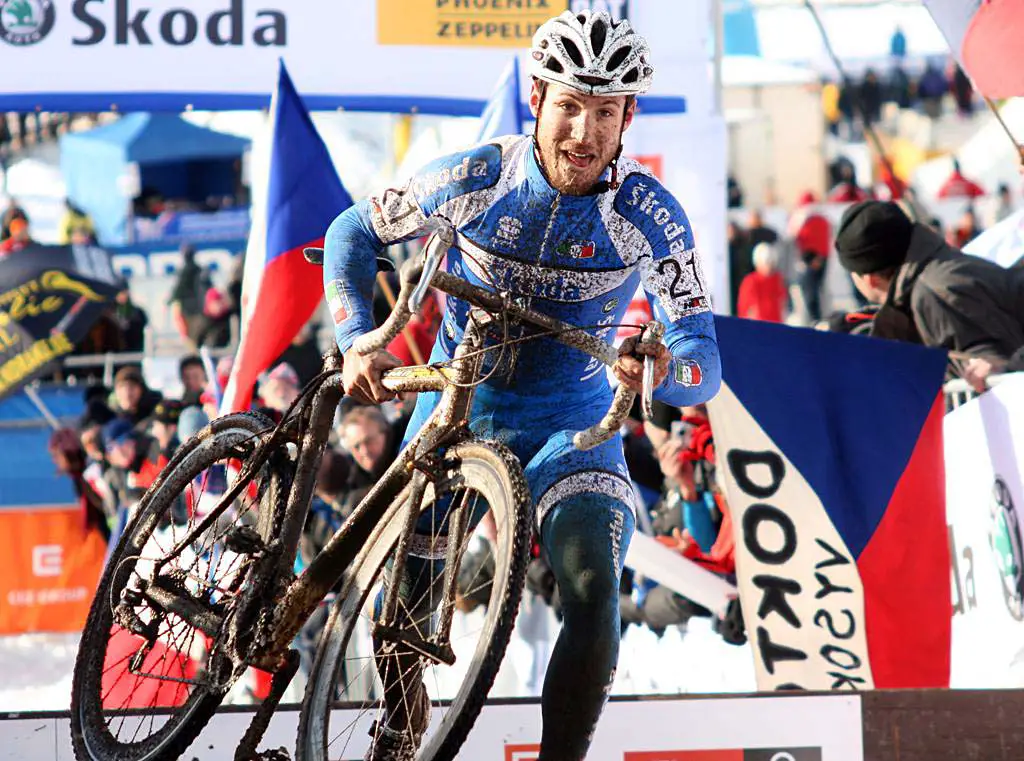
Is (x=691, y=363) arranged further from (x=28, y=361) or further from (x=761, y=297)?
(x=761, y=297)

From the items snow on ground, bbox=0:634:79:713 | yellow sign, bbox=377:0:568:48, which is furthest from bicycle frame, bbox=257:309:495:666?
yellow sign, bbox=377:0:568:48

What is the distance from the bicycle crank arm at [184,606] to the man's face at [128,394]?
5.81 m

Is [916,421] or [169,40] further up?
[169,40]

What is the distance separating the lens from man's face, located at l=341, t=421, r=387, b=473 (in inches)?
308

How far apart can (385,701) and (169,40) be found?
18.6 ft

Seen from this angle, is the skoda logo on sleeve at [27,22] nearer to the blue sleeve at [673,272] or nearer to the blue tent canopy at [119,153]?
the blue sleeve at [673,272]

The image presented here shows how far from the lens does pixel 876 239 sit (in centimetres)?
750

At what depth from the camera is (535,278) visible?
4633 mm

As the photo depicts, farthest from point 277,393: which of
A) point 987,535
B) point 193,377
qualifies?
point 987,535

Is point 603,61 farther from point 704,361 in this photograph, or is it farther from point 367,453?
point 367,453

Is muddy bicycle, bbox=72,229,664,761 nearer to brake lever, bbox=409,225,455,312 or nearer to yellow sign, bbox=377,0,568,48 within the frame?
brake lever, bbox=409,225,455,312

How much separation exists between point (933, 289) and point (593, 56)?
11.2ft

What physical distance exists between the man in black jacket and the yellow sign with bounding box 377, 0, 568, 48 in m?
2.45

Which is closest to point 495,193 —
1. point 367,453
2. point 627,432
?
point 367,453
